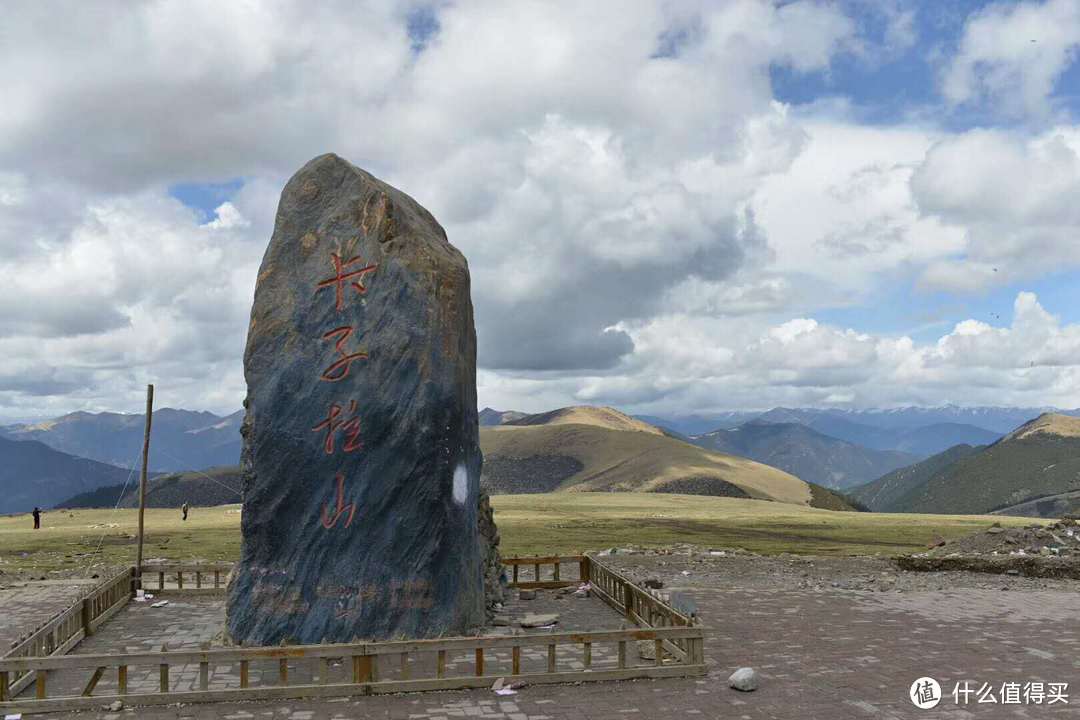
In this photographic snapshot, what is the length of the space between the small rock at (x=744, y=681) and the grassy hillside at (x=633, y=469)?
119m

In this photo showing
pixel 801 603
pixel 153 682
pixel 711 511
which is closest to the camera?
pixel 153 682

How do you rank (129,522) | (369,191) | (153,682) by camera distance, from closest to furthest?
1. (153,682)
2. (369,191)
3. (129,522)

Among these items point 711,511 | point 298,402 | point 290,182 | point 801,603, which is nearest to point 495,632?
point 298,402

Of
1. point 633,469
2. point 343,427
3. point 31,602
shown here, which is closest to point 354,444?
point 343,427

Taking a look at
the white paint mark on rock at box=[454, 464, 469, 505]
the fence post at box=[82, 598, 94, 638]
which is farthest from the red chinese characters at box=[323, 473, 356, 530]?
the fence post at box=[82, 598, 94, 638]

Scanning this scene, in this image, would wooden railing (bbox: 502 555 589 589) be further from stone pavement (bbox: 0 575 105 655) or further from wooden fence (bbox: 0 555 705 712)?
stone pavement (bbox: 0 575 105 655)

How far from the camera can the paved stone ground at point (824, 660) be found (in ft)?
43.2

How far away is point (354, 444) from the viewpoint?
17.0 metres

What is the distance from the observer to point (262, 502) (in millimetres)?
16969

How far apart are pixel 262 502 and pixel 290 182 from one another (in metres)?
6.98

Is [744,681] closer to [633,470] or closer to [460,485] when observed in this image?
[460,485]

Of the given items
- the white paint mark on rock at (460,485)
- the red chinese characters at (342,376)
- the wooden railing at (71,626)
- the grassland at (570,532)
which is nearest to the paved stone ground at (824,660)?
the wooden railing at (71,626)

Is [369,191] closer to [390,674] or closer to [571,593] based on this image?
[390,674]

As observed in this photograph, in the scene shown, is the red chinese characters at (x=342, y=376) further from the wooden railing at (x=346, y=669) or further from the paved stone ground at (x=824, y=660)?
the paved stone ground at (x=824, y=660)
